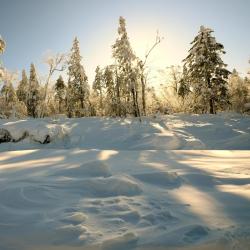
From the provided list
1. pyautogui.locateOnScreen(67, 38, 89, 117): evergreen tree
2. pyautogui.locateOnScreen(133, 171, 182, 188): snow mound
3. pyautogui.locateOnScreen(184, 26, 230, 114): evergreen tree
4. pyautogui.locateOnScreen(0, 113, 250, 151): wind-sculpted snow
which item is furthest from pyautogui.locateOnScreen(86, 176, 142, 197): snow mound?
pyautogui.locateOnScreen(67, 38, 89, 117): evergreen tree

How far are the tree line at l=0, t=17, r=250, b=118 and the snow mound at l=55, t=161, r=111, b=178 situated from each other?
79.0ft

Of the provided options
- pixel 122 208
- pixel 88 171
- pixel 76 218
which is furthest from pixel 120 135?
pixel 76 218

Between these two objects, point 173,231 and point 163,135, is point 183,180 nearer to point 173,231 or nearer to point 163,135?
point 173,231

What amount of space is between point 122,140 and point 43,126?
4601mm

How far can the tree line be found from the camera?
3397cm

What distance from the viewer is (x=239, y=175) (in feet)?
16.2

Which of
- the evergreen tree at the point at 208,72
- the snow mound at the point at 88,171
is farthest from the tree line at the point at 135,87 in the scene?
the snow mound at the point at 88,171

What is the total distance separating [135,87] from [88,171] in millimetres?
30747

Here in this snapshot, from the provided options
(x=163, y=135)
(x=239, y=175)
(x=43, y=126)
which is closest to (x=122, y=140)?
(x=163, y=135)

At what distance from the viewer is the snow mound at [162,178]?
442 centimetres

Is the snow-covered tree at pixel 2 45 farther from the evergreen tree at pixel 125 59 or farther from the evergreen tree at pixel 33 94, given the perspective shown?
the evergreen tree at pixel 33 94

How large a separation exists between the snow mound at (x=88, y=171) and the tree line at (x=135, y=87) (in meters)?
24.1

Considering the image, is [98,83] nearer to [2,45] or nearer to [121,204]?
[2,45]

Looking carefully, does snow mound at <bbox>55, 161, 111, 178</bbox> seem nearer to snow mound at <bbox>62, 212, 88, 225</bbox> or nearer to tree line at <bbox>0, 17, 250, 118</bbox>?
snow mound at <bbox>62, 212, 88, 225</bbox>
